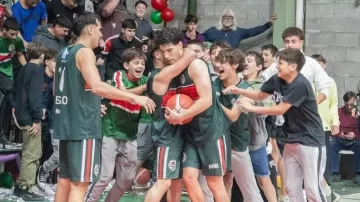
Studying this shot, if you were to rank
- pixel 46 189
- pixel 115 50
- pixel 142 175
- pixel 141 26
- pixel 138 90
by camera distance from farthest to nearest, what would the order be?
pixel 141 26, pixel 115 50, pixel 46 189, pixel 142 175, pixel 138 90

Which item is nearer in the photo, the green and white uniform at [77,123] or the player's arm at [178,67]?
the green and white uniform at [77,123]

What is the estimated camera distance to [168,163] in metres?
5.86

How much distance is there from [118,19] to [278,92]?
4843mm

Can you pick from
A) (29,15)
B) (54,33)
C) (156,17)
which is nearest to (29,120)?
(54,33)

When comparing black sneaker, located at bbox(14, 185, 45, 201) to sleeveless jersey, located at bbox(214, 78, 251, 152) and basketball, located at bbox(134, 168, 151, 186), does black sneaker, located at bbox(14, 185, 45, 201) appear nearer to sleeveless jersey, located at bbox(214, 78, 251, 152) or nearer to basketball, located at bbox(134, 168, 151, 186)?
basketball, located at bbox(134, 168, 151, 186)

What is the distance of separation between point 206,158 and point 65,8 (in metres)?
5.39

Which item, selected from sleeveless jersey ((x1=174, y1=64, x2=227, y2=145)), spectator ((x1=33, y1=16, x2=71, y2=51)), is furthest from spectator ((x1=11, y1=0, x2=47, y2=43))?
sleeveless jersey ((x1=174, y1=64, x2=227, y2=145))

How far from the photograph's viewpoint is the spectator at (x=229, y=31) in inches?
446

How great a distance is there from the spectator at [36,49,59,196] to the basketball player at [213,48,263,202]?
2739mm

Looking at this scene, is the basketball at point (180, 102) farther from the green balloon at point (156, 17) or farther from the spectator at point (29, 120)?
the green balloon at point (156, 17)

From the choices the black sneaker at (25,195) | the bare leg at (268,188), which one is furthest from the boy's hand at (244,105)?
the black sneaker at (25,195)

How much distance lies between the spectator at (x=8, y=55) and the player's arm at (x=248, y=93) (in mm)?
3815

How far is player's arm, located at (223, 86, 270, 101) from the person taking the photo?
6.22 meters

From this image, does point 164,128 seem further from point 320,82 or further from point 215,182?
point 320,82
